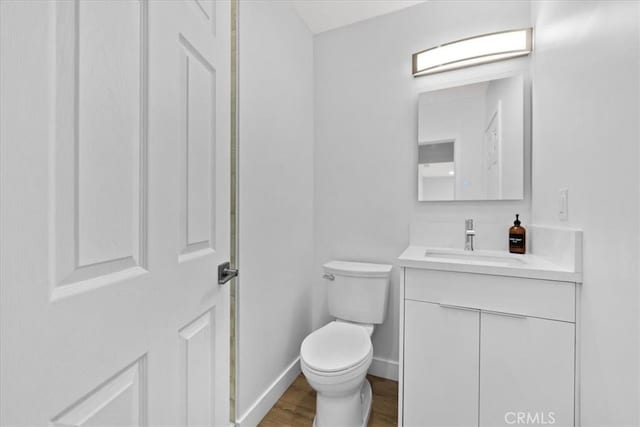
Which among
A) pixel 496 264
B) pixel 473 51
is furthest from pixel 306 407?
pixel 473 51

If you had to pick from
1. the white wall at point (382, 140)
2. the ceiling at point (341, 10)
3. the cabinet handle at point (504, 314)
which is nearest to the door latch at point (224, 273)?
the cabinet handle at point (504, 314)

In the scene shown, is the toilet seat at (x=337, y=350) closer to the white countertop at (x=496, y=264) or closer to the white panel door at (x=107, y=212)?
the white countertop at (x=496, y=264)

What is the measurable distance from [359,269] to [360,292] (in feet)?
0.44

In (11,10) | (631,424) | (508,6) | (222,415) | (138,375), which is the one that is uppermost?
(508,6)

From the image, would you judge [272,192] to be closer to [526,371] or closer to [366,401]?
[366,401]

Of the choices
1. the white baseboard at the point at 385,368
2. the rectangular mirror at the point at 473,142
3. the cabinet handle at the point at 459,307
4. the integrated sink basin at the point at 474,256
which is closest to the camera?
the cabinet handle at the point at 459,307

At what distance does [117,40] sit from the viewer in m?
0.53

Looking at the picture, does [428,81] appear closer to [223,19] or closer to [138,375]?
[223,19]

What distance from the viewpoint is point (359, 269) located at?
5.79ft

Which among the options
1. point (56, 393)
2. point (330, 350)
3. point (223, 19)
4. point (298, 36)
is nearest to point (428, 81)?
point (298, 36)

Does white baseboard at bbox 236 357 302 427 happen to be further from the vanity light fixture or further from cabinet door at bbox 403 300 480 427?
the vanity light fixture

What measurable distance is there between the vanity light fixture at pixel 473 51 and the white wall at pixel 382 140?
0.18ft

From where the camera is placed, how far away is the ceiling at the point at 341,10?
1.80m

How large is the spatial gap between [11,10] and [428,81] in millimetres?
1854
